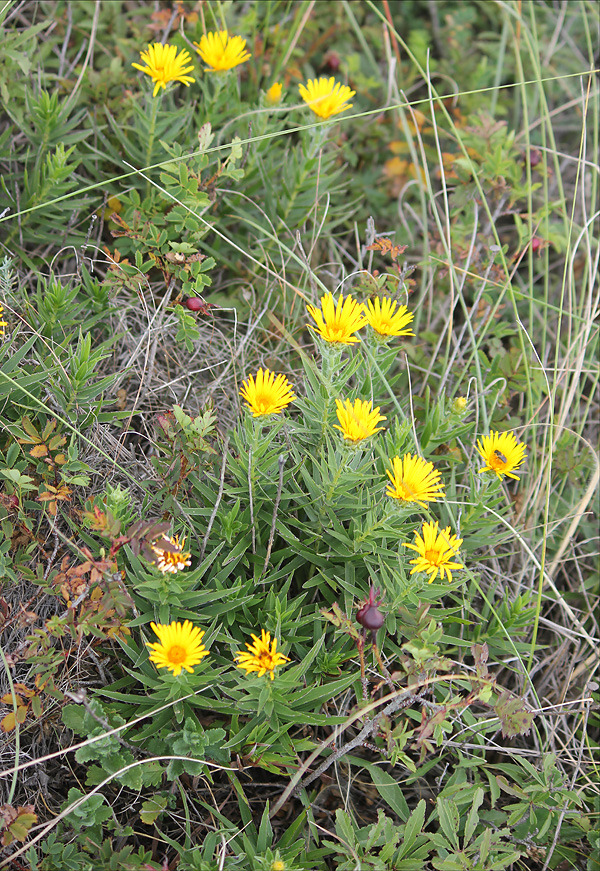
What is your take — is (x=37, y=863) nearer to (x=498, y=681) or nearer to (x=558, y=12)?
(x=498, y=681)

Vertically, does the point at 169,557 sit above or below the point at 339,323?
below

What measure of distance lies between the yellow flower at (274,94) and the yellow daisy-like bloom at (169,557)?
4.68 ft

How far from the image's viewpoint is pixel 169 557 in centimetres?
138

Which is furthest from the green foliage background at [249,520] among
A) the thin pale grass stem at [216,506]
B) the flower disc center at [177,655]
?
the flower disc center at [177,655]

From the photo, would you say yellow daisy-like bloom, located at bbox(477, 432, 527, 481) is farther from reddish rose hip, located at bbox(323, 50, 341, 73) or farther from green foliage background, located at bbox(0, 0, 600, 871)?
reddish rose hip, located at bbox(323, 50, 341, 73)

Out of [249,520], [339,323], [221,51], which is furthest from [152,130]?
[249,520]

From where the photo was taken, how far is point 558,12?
9.52 ft

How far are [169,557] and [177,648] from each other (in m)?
0.17

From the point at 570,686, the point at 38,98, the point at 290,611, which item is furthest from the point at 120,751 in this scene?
the point at 38,98

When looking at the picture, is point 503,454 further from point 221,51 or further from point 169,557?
point 221,51

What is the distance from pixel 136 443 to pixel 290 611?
0.68 metres

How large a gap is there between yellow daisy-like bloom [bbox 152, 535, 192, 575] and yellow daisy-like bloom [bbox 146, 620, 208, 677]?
0.11 meters

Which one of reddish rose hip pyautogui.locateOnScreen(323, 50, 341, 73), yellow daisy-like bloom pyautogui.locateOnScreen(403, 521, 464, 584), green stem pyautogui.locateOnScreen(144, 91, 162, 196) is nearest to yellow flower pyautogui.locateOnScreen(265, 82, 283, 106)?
green stem pyautogui.locateOnScreen(144, 91, 162, 196)

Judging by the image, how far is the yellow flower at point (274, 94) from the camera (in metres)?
2.11
